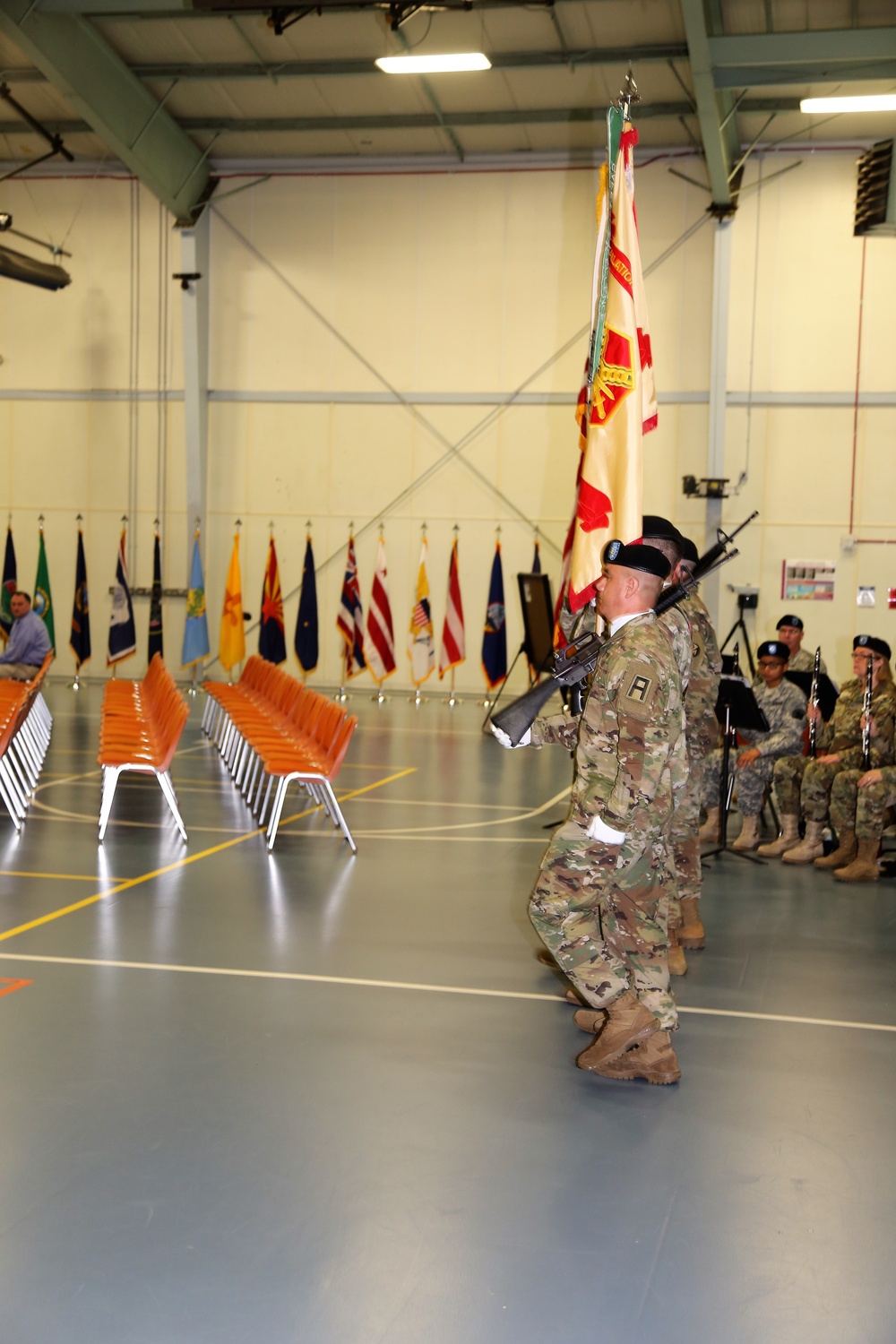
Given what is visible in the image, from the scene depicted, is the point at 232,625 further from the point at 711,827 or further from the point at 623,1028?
the point at 623,1028

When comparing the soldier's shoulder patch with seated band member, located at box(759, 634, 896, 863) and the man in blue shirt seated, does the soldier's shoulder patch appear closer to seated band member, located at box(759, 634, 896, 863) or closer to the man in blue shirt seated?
seated band member, located at box(759, 634, 896, 863)

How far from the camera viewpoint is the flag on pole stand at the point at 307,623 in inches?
722

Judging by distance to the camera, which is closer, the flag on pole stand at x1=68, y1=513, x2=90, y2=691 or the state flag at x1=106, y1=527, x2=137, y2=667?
the state flag at x1=106, y1=527, x2=137, y2=667

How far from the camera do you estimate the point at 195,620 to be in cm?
1844

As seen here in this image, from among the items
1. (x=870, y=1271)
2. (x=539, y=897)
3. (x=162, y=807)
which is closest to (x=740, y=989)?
(x=539, y=897)

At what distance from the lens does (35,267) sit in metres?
17.1

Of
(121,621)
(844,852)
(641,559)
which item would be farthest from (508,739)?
(121,621)

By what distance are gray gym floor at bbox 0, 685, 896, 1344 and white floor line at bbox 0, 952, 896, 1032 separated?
15 millimetres

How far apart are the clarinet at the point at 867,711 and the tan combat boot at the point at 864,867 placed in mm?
516

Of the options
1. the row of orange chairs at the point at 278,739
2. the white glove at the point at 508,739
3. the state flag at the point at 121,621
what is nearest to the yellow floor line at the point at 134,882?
the row of orange chairs at the point at 278,739

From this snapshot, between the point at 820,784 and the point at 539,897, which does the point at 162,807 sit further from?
the point at 539,897

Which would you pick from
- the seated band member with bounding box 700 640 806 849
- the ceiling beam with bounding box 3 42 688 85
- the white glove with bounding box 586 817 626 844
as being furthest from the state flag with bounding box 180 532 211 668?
the white glove with bounding box 586 817 626 844

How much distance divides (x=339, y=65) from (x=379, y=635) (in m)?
7.55

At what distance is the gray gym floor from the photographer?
110 inches
